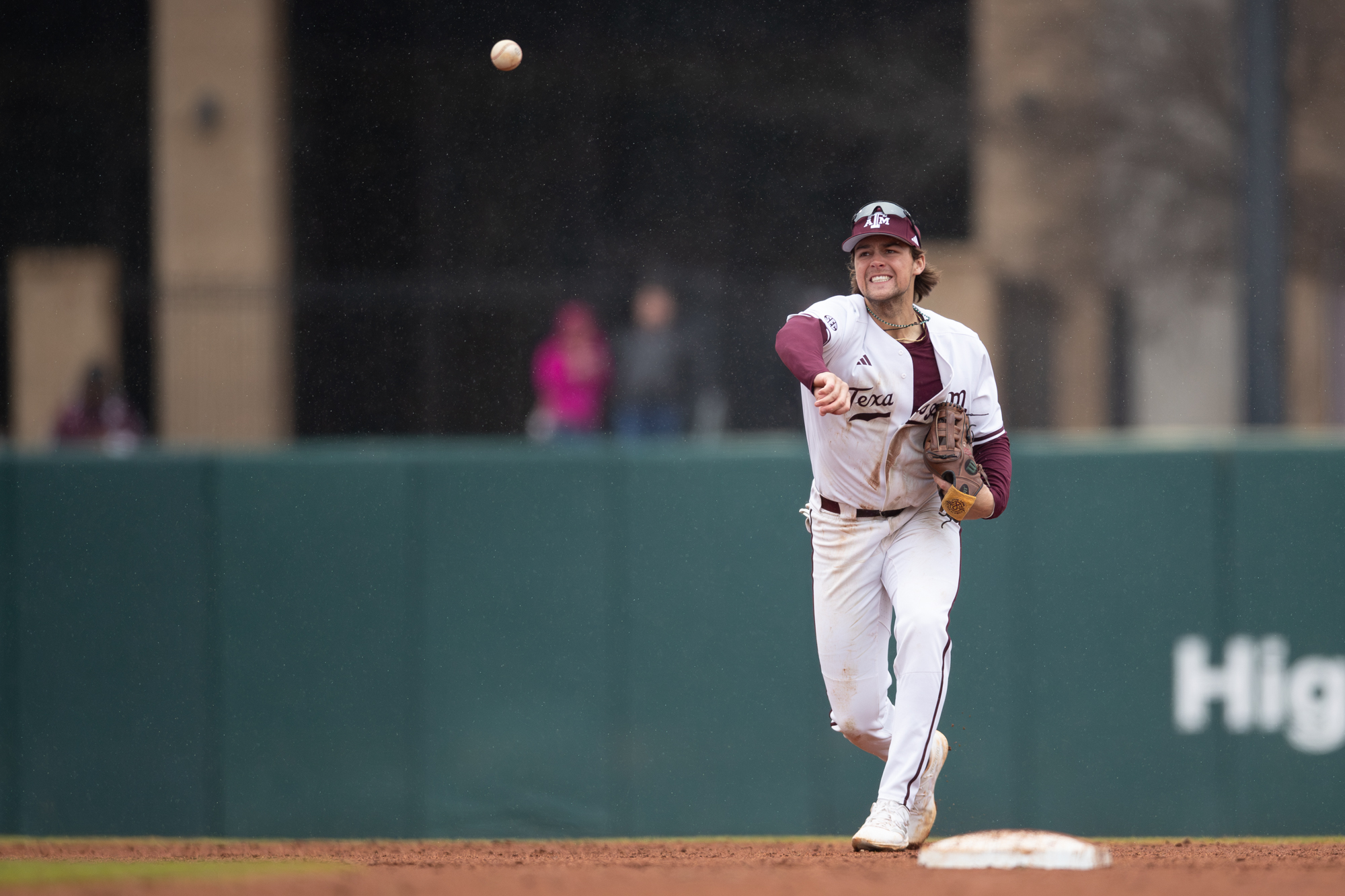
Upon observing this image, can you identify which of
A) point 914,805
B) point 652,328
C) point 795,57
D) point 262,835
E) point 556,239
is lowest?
point 262,835

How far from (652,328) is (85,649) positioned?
3.71 m

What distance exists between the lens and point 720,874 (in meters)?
4.28

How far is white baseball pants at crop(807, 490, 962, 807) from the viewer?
A: 192 inches

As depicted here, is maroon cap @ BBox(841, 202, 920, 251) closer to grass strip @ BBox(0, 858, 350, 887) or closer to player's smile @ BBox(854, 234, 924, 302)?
player's smile @ BBox(854, 234, 924, 302)

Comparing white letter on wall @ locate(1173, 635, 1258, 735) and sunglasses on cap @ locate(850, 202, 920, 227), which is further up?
sunglasses on cap @ locate(850, 202, 920, 227)

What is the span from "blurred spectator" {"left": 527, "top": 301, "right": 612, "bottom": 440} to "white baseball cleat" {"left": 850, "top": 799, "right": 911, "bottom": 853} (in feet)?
14.6

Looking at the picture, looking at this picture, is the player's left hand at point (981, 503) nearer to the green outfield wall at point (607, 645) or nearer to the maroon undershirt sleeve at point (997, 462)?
the maroon undershirt sleeve at point (997, 462)

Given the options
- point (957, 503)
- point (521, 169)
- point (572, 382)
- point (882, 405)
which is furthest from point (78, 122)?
point (957, 503)


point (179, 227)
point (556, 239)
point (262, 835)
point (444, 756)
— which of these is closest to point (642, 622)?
point (444, 756)

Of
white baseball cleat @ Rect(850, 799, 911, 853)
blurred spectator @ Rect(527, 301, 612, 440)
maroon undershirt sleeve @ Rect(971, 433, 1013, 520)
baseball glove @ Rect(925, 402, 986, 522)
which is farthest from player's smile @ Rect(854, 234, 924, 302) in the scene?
blurred spectator @ Rect(527, 301, 612, 440)

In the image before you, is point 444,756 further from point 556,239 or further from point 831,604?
point 556,239

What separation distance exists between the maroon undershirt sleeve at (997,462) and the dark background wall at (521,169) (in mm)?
4658

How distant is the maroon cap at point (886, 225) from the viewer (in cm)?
484

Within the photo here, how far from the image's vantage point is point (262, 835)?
275 inches
